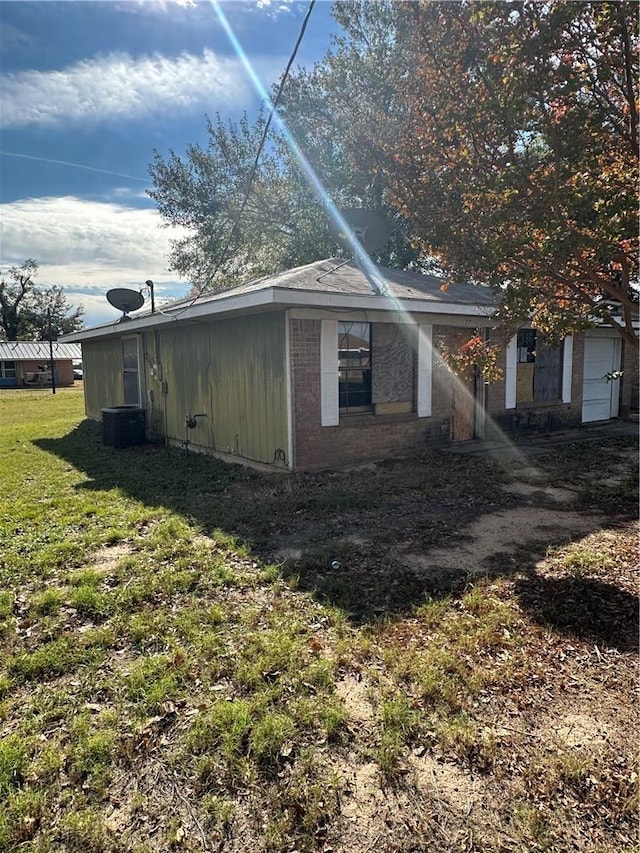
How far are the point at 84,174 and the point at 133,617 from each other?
39.9ft

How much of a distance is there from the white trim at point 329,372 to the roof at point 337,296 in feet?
1.34

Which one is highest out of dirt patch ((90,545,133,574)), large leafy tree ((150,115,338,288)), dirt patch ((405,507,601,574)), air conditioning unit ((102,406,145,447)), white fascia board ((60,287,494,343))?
large leafy tree ((150,115,338,288))

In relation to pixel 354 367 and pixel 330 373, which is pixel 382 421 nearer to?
pixel 354 367

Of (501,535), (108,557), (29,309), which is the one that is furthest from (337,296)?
(29,309)

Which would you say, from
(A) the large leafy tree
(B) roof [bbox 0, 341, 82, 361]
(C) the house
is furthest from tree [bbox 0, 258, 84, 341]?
(C) the house

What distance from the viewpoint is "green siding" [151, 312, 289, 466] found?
25.8 ft

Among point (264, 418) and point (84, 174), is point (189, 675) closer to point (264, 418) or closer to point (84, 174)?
point (264, 418)

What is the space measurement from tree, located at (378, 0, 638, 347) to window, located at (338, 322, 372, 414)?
350 centimetres

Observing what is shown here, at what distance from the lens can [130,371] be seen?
12875mm

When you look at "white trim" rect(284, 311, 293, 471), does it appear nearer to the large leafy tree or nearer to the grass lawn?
the grass lawn

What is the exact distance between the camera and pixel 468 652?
3.11m

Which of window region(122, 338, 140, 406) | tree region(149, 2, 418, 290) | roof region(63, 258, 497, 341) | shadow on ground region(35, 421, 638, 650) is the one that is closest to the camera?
shadow on ground region(35, 421, 638, 650)

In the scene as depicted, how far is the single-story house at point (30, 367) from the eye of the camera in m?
39.2

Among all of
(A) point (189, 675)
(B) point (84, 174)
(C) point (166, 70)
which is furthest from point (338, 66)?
(A) point (189, 675)
